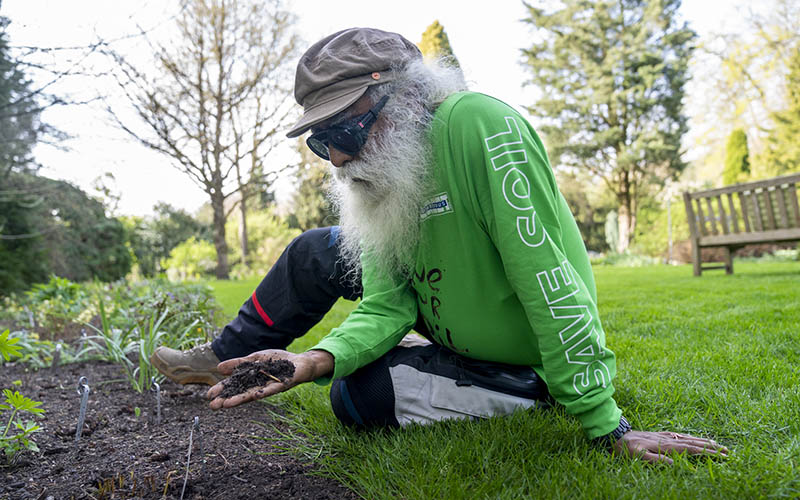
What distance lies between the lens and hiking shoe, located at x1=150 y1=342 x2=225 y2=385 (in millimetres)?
2115

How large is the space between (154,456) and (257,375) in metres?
0.52

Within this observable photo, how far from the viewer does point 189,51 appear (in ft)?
39.7

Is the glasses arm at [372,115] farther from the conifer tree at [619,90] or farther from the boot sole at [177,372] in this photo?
the conifer tree at [619,90]

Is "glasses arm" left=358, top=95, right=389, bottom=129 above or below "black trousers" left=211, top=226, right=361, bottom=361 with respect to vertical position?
above

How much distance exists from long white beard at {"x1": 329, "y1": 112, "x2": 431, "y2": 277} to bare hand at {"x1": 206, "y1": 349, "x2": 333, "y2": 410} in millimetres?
421

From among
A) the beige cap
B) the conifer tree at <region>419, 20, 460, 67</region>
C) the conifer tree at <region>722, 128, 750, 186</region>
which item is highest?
the conifer tree at <region>419, 20, 460, 67</region>

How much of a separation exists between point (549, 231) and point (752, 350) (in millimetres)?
1539

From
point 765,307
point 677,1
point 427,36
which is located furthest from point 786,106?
point 765,307

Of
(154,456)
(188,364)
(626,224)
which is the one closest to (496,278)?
(154,456)

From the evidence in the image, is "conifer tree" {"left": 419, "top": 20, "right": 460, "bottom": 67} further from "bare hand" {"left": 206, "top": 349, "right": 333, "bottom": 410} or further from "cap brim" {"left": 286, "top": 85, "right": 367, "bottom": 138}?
"bare hand" {"left": 206, "top": 349, "right": 333, "bottom": 410}

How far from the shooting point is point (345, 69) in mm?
1524

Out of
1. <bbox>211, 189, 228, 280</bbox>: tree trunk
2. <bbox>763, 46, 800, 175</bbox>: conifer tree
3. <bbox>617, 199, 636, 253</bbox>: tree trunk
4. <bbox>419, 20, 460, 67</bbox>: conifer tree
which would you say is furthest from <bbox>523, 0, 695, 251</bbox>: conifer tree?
<bbox>211, 189, 228, 280</bbox>: tree trunk

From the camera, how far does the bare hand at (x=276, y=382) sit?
127 centimetres

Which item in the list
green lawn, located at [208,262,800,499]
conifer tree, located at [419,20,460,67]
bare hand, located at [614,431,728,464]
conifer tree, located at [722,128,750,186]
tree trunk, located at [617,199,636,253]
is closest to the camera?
green lawn, located at [208,262,800,499]
